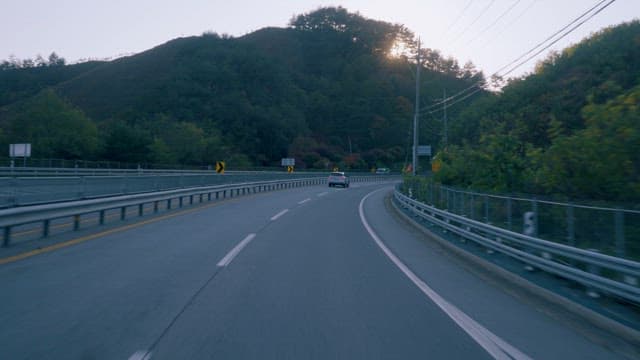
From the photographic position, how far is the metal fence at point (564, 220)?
27.7 ft

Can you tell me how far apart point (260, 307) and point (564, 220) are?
5.40 meters

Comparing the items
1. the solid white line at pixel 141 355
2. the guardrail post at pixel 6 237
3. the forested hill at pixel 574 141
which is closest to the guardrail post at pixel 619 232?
the forested hill at pixel 574 141

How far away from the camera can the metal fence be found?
845 cm

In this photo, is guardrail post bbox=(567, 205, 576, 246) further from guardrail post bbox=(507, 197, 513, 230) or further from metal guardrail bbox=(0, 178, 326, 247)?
metal guardrail bbox=(0, 178, 326, 247)

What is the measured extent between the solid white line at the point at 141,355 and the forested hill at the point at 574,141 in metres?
11.5

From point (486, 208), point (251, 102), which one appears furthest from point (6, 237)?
point (251, 102)

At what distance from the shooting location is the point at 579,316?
8.21 metres

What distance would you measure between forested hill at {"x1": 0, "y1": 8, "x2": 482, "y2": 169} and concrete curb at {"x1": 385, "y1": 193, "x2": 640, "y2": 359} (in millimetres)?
57533

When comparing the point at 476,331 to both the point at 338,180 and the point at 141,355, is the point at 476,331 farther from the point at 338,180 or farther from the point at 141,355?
the point at 338,180

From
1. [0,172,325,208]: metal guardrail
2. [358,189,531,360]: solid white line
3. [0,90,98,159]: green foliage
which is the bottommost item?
[358,189,531,360]: solid white line

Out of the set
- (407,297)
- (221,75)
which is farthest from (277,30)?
(407,297)

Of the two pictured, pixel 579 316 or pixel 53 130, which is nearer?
pixel 579 316

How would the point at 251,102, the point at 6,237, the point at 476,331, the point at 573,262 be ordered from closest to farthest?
the point at 476,331 < the point at 573,262 < the point at 6,237 < the point at 251,102

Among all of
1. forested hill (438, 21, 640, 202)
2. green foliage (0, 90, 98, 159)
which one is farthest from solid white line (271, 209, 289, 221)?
green foliage (0, 90, 98, 159)
